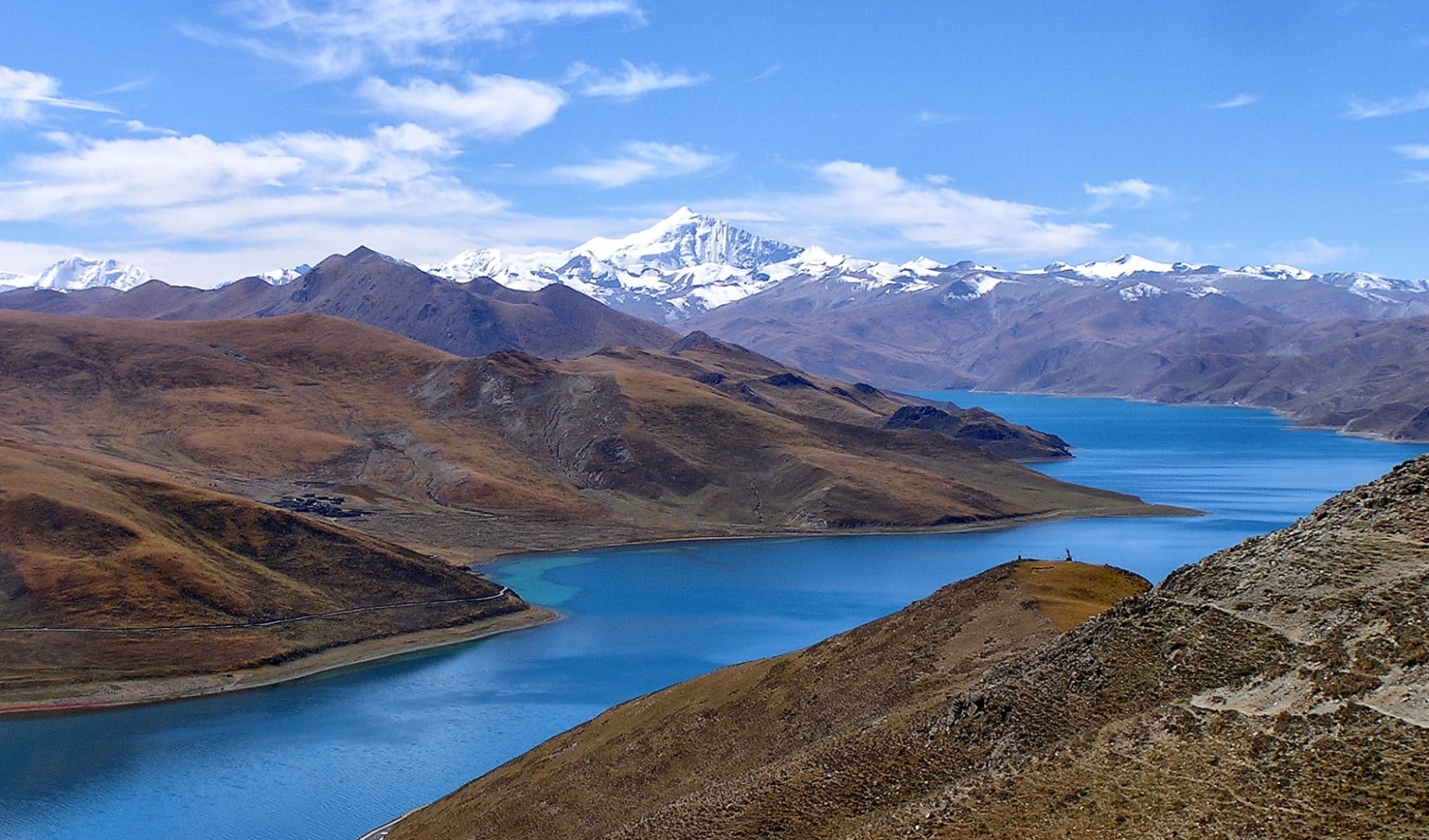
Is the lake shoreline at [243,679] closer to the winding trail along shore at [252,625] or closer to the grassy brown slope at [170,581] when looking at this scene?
the grassy brown slope at [170,581]

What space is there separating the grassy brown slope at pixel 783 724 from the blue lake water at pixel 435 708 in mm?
18370

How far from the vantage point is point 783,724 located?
4153 centimetres

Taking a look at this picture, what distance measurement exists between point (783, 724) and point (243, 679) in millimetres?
65183

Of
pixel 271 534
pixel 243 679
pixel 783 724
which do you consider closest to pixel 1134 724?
pixel 783 724

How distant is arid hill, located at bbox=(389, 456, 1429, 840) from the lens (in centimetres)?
2308

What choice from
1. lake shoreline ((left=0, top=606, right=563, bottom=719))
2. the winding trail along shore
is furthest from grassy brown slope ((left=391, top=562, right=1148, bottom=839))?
the winding trail along shore

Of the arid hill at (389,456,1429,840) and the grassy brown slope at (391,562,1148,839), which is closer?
the arid hill at (389,456,1429,840)

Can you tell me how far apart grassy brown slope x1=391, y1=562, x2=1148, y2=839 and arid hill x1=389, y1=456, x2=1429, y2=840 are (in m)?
0.14

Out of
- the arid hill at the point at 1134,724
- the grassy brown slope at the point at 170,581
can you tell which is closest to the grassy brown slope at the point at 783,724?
the arid hill at the point at 1134,724

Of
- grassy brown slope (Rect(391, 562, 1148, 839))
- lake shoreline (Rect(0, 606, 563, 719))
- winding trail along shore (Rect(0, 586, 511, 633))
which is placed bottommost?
lake shoreline (Rect(0, 606, 563, 719))

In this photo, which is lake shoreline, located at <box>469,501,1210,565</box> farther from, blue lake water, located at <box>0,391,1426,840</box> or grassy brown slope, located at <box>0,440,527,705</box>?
grassy brown slope, located at <box>0,440,527,705</box>

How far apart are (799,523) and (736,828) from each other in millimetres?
150073

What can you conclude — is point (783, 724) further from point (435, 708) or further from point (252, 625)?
point (252, 625)

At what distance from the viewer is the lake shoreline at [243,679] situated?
85875mm
